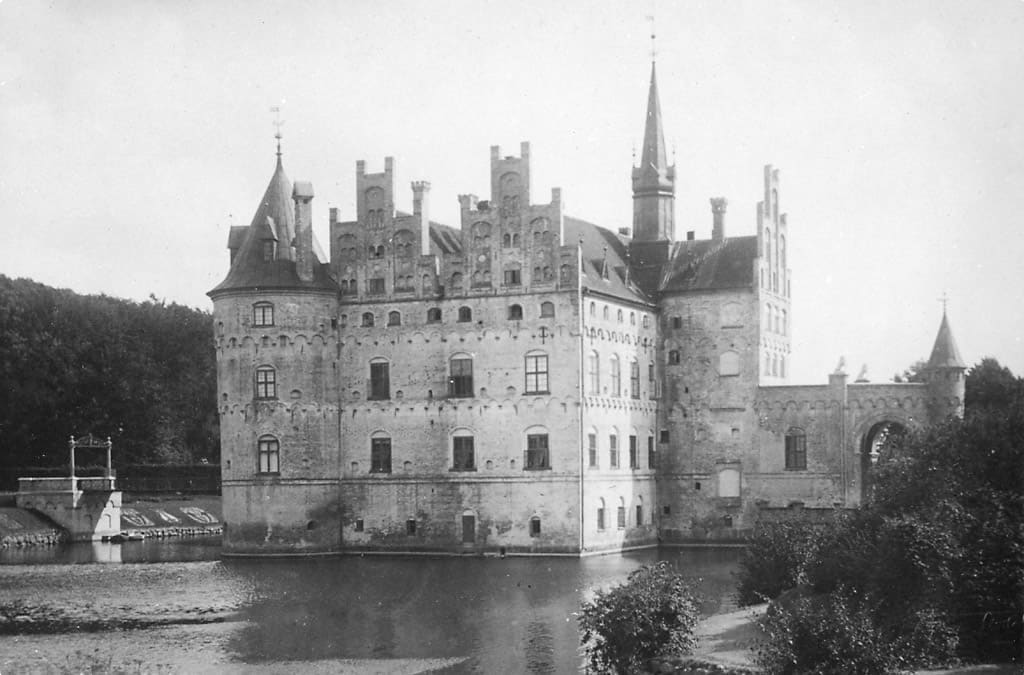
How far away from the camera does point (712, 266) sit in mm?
67562

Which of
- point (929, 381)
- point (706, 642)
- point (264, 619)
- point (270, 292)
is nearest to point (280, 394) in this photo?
point (270, 292)

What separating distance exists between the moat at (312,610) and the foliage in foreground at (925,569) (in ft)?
21.4

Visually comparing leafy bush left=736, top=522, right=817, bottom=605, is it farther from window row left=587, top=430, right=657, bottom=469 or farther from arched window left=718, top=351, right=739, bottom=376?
arched window left=718, top=351, right=739, bottom=376

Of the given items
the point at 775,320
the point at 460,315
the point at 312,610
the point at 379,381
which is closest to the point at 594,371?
the point at 460,315

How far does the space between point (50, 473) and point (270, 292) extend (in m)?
30.8

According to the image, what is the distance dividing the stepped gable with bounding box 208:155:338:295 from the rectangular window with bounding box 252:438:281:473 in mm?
6484

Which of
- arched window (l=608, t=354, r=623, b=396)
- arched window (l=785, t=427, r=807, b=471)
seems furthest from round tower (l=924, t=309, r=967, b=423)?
arched window (l=608, t=354, r=623, b=396)

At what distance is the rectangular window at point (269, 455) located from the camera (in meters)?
61.2

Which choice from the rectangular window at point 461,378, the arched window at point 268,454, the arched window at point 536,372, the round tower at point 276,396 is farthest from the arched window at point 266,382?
the arched window at point 536,372

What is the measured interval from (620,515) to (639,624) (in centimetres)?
3182

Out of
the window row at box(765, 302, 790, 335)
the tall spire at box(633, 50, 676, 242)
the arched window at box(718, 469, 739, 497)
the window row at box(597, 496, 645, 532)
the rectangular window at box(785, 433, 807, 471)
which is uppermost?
the tall spire at box(633, 50, 676, 242)

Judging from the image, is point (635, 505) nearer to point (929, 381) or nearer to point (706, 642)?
point (929, 381)

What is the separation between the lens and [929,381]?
208 ft

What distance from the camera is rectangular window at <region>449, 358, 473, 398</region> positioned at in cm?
6081
